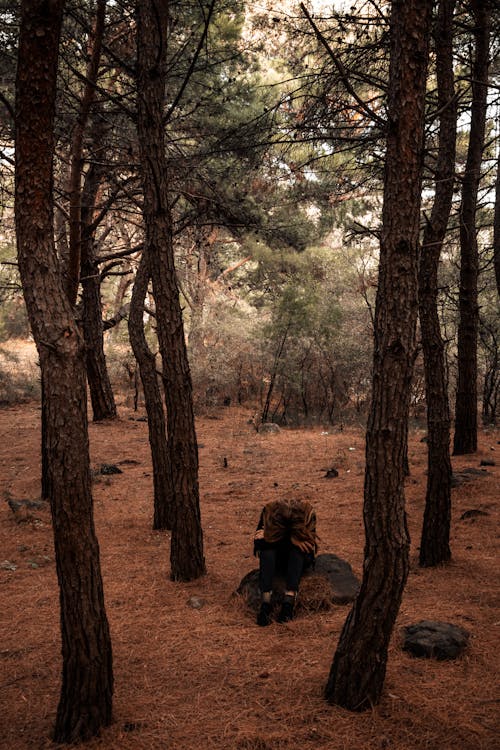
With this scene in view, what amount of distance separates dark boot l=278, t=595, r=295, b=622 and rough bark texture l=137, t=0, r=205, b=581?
1.23 m

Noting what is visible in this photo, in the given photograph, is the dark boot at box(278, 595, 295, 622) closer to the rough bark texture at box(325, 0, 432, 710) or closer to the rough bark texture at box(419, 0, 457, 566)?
the rough bark texture at box(325, 0, 432, 710)

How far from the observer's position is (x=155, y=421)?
24.0 ft

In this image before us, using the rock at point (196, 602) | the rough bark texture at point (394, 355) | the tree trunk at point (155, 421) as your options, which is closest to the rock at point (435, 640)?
the rough bark texture at point (394, 355)

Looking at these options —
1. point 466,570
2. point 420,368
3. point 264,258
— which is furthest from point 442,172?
point 264,258

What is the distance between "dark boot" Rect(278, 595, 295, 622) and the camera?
15.6 ft

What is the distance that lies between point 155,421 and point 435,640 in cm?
428

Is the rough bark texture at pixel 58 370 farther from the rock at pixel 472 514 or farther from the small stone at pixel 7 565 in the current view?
the rock at pixel 472 514

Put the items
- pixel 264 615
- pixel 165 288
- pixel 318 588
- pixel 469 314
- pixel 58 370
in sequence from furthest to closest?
pixel 469 314 < pixel 165 288 < pixel 318 588 < pixel 264 615 < pixel 58 370

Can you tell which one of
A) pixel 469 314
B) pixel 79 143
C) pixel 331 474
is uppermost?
pixel 79 143

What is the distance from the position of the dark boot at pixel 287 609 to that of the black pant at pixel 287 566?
87mm

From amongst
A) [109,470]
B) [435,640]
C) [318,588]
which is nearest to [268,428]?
[109,470]

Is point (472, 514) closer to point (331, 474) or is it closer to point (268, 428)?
point (331, 474)

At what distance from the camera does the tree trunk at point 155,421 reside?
23.9ft

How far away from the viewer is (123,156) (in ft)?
32.3
